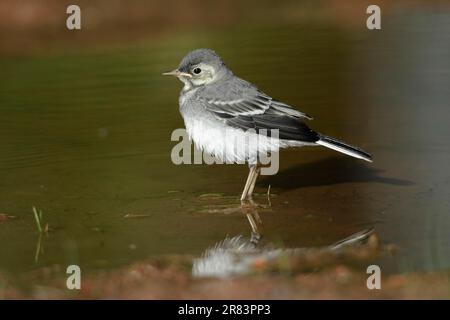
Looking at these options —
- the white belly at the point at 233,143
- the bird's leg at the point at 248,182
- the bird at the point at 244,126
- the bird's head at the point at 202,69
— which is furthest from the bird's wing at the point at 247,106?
the bird's leg at the point at 248,182

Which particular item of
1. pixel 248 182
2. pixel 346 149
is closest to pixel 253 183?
pixel 248 182

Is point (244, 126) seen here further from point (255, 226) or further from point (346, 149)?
point (255, 226)

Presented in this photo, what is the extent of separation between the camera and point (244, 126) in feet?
30.5

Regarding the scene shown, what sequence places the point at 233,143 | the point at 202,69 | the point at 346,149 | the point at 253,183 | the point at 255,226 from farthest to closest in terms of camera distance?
the point at 202,69, the point at 253,183, the point at 233,143, the point at 346,149, the point at 255,226

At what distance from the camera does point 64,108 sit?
13.9 metres

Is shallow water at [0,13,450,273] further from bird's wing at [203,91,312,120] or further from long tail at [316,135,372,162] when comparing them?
bird's wing at [203,91,312,120]

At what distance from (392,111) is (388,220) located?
16.0ft

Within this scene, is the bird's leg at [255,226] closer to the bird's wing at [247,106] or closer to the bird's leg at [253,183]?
the bird's leg at [253,183]

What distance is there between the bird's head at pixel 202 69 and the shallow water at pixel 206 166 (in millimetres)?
1047

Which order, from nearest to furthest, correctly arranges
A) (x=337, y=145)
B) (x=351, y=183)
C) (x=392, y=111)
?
(x=337, y=145) → (x=351, y=183) → (x=392, y=111)

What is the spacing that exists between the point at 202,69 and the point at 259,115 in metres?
0.89

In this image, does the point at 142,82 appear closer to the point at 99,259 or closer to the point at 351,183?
the point at 351,183
